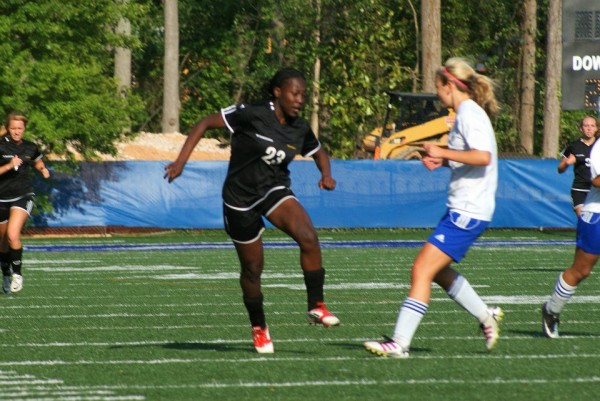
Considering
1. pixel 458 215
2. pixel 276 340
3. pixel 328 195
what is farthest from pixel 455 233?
pixel 328 195

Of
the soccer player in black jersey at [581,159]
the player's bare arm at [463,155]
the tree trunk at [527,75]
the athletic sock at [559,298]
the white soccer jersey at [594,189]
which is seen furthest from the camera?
the tree trunk at [527,75]

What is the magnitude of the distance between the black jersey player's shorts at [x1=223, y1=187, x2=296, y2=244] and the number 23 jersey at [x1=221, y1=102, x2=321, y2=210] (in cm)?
3

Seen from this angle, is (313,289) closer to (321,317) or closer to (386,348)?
(321,317)

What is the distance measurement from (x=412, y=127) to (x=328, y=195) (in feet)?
17.9

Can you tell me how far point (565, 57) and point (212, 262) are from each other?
21.1 ft

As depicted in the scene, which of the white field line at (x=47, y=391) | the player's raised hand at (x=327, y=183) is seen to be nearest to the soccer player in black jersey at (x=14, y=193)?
the player's raised hand at (x=327, y=183)

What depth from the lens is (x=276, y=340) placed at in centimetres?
1049

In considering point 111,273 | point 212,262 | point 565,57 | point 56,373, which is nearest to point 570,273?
point 56,373

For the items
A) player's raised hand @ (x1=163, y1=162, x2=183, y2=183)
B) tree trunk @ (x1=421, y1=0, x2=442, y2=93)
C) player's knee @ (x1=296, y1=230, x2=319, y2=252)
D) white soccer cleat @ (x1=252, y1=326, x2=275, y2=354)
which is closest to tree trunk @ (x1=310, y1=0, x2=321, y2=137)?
tree trunk @ (x1=421, y1=0, x2=442, y2=93)

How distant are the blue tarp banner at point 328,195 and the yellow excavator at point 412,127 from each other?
10.1 feet

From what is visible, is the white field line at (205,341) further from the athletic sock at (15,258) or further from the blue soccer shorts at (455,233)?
the athletic sock at (15,258)

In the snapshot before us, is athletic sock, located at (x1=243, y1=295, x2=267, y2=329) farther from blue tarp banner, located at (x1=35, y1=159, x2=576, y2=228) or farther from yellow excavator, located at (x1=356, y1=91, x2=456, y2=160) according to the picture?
yellow excavator, located at (x1=356, y1=91, x2=456, y2=160)

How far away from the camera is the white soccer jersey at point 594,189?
397 inches

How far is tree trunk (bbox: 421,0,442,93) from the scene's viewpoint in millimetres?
40844
